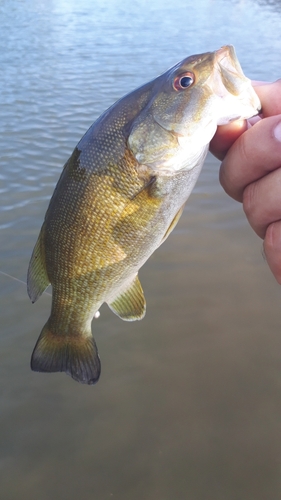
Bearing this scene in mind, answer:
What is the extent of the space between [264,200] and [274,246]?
0.22 metres

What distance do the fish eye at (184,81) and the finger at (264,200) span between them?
0.54 metres

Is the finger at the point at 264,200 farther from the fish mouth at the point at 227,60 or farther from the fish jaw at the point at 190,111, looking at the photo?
the fish mouth at the point at 227,60

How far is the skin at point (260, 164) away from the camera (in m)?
1.82

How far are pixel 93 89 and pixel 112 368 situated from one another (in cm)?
766

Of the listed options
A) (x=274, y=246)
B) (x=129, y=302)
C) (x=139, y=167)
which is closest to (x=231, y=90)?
(x=139, y=167)

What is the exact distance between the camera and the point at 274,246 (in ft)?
6.61

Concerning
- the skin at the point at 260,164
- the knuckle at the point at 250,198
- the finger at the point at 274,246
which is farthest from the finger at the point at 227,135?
the finger at the point at 274,246

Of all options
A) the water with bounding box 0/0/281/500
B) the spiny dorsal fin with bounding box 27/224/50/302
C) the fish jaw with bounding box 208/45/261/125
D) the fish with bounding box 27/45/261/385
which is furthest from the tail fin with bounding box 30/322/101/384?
the fish jaw with bounding box 208/45/261/125

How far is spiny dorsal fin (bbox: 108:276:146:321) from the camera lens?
2.27 m

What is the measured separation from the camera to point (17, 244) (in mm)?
4719

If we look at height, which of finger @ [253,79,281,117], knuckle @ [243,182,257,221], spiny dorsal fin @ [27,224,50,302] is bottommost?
spiny dorsal fin @ [27,224,50,302]

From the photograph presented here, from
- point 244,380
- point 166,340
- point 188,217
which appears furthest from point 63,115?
point 244,380

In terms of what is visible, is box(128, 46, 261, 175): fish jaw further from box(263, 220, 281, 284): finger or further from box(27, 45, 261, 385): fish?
box(263, 220, 281, 284): finger

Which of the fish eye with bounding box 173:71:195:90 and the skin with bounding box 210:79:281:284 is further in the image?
the fish eye with bounding box 173:71:195:90
